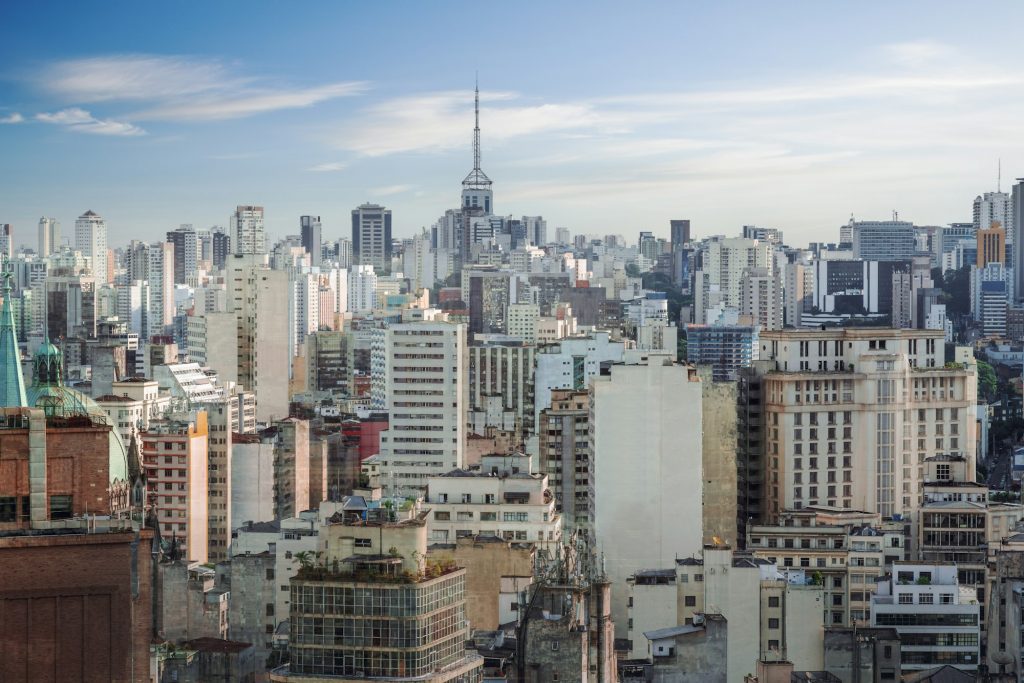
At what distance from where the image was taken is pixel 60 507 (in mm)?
10070

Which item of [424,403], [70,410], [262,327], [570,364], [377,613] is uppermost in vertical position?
[262,327]

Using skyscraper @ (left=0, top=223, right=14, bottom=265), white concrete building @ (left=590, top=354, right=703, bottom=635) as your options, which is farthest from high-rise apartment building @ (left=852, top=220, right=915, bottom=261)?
skyscraper @ (left=0, top=223, right=14, bottom=265)

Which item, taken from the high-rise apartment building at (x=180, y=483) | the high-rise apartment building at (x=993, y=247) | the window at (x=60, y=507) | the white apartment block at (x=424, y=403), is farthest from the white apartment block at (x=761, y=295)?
the window at (x=60, y=507)

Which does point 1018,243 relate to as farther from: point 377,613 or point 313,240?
point 377,613

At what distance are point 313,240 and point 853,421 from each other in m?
30.3

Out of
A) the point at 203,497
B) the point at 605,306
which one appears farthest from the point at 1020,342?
the point at 203,497

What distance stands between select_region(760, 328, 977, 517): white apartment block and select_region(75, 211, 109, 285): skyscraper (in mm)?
7507

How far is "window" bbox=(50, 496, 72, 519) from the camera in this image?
10.0 meters

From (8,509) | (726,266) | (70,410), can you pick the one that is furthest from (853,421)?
(726,266)

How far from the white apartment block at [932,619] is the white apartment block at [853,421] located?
210 inches

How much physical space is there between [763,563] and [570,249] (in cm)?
4381

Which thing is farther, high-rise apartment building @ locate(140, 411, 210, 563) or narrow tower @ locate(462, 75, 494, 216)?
narrow tower @ locate(462, 75, 494, 216)

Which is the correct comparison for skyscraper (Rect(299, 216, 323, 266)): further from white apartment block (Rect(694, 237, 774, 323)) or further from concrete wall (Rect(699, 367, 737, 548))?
concrete wall (Rect(699, 367, 737, 548))

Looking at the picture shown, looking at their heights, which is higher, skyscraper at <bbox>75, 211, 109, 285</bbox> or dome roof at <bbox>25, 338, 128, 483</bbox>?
skyscraper at <bbox>75, 211, 109, 285</bbox>
